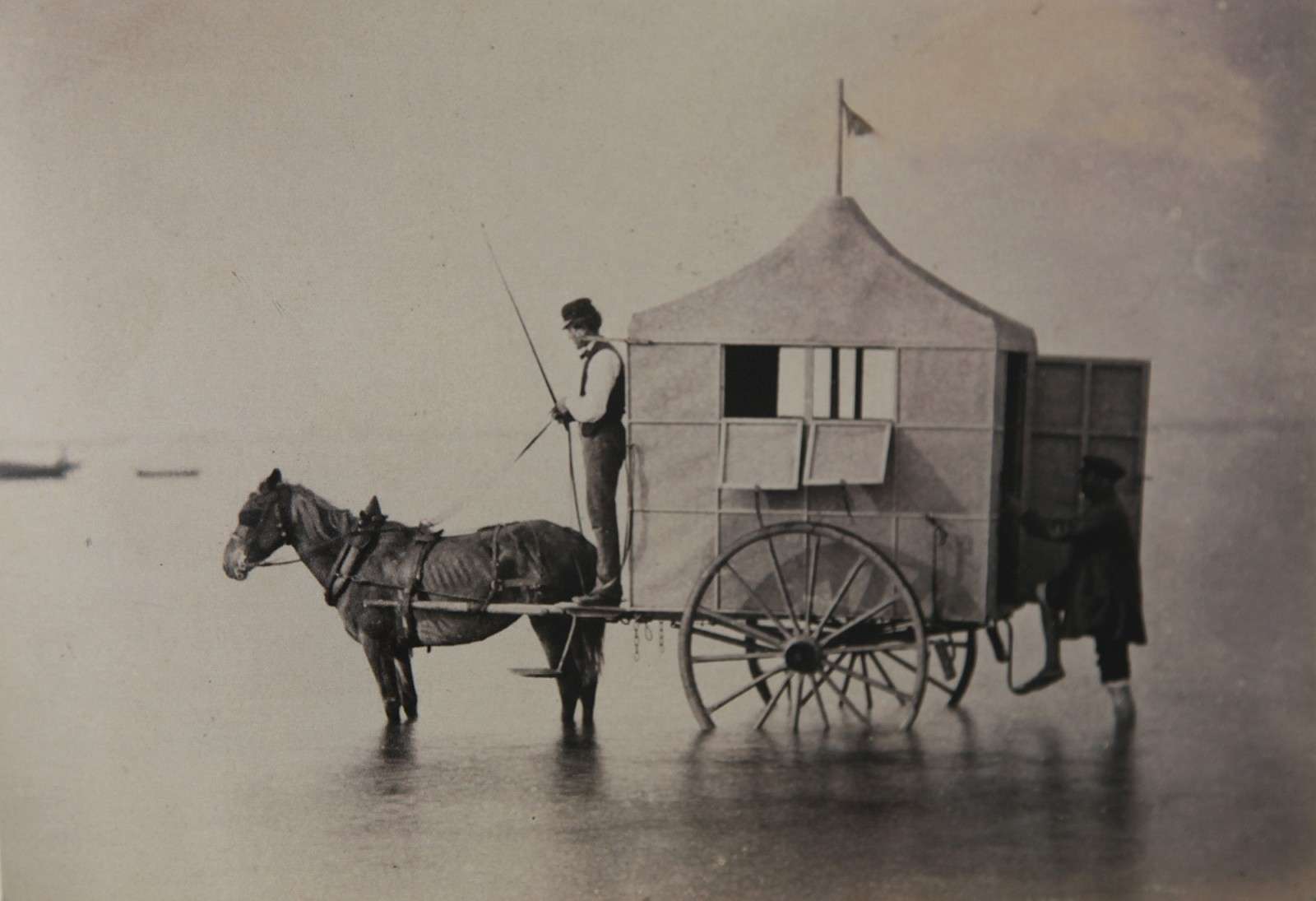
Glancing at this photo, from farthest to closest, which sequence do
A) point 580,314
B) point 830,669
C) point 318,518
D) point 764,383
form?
point 318,518 < point 764,383 < point 580,314 < point 830,669

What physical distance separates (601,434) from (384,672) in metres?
1.22

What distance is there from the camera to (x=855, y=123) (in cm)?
454

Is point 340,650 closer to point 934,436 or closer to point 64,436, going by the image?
point 64,436

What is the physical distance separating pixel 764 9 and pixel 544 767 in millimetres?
2710

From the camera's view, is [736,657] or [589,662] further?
[589,662]

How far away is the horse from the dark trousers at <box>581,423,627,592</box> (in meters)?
0.13

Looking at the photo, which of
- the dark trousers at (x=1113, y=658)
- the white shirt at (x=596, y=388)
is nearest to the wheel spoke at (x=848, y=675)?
the dark trousers at (x=1113, y=658)

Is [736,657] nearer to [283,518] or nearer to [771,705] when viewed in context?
[771,705]

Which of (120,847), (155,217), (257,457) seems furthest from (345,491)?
(120,847)

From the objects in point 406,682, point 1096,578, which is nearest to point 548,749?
point 406,682

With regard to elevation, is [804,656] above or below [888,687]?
above

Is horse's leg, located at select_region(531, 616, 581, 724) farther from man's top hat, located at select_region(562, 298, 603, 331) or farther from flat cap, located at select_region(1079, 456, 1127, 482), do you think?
flat cap, located at select_region(1079, 456, 1127, 482)

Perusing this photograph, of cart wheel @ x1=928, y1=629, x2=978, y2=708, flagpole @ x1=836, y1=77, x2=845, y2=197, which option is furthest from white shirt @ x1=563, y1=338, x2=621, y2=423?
cart wheel @ x1=928, y1=629, x2=978, y2=708

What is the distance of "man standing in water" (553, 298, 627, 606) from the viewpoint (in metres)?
4.59
